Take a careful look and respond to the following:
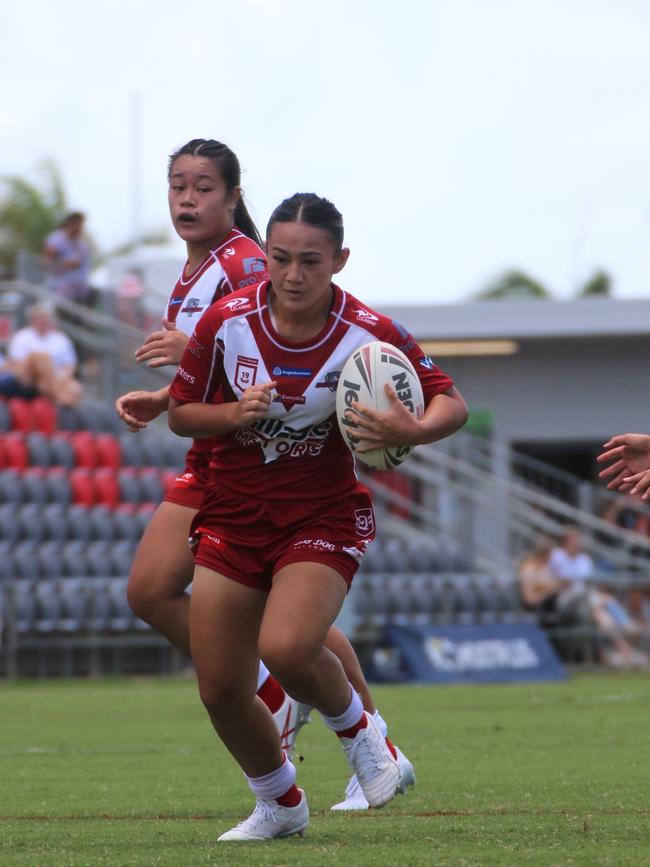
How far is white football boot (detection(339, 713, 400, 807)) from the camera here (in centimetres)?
589

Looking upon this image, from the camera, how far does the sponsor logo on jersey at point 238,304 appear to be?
5.54m

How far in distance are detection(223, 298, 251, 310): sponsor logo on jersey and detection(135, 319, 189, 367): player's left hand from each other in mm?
394

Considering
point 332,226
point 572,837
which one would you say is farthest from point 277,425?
point 572,837

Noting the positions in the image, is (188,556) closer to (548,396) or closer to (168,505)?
(168,505)

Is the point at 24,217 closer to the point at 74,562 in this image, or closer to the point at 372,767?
the point at 74,562

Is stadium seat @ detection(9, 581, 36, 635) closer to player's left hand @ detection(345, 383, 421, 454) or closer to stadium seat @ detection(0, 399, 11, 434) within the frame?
stadium seat @ detection(0, 399, 11, 434)

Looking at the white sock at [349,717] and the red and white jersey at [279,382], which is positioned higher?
the red and white jersey at [279,382]

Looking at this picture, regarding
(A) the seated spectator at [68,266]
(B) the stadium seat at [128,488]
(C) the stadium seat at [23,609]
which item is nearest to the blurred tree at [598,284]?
(A) the seated spectator at [68,266]

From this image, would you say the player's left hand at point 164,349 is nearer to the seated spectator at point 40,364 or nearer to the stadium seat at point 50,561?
the stadium seat at point 50,561

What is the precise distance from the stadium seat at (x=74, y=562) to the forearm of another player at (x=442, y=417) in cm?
1230

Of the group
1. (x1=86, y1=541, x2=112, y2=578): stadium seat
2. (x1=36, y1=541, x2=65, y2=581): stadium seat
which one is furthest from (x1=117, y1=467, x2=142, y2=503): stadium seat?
(x1=36, y1=541, x2=65, y2=581): stadium seat

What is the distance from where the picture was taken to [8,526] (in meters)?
17.3

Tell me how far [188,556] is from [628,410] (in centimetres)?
2112

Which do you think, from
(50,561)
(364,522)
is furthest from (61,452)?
(364,522)
